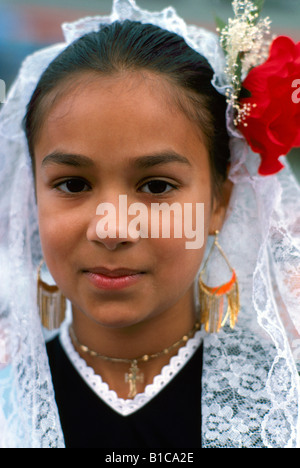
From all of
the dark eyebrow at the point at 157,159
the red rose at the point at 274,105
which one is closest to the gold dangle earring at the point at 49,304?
the dark eyebrow at the point at 157,159

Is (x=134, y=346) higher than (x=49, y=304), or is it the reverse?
(x=49, y=304)

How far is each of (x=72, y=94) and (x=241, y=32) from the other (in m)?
0.42

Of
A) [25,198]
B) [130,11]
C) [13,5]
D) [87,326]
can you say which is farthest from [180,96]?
[13,5]

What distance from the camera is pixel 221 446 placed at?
1113mm

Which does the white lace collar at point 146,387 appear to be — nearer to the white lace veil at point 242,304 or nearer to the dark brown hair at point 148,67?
the white lace veil at point 242,304

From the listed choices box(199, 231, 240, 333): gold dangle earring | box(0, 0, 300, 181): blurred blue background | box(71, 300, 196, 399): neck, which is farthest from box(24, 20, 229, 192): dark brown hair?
box(0, 0, 300, 181): blurred blue background

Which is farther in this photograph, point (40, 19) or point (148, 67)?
point (40, 19)

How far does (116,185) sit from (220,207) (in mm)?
358

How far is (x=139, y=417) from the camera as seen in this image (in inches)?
47.8

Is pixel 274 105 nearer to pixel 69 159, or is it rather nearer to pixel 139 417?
pixel 69 159

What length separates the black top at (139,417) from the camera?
1.17 meters

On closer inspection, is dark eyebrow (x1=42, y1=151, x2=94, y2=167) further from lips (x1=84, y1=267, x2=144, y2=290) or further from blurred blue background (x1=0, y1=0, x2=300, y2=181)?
blurred blue background (x1=0, y1=0, x2=300, y2=181)

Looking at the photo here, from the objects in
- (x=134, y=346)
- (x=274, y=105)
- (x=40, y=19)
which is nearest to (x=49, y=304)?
(x=134, y=346)
